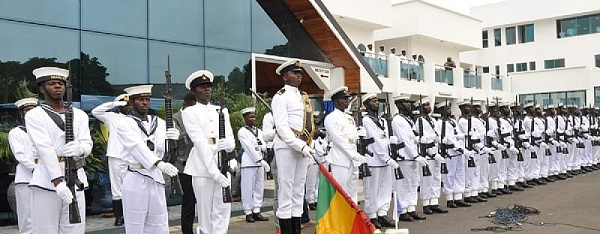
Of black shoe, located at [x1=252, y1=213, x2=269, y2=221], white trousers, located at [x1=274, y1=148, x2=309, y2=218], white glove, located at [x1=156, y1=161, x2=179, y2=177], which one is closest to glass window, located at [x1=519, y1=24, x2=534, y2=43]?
black shoe, located at [x1=252, y1=213, x2=269, y2=221]

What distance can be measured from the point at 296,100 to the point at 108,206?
6134 mm

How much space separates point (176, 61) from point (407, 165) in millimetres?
7345

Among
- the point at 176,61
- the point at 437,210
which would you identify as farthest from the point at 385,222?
the point at 176,61

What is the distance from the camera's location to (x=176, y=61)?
620 inches

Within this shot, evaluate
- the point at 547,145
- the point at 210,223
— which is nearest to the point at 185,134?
the point at 210,223

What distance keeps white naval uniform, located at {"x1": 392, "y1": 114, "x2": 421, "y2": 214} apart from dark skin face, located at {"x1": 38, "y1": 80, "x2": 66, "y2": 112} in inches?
237

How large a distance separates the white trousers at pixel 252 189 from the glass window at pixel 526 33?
35.3m

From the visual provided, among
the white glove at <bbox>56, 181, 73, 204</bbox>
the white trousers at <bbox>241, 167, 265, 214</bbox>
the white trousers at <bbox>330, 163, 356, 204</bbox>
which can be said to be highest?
the white glove at <bbox>56, 181, 73, 204</bbox>

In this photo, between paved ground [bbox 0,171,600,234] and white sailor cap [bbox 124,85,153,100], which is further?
paved ground [bbox 0,171,600,234]

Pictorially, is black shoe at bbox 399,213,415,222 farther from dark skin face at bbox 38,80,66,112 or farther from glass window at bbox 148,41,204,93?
glass window at bbox 148,41,204,93

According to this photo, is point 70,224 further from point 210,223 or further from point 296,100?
point 296,100

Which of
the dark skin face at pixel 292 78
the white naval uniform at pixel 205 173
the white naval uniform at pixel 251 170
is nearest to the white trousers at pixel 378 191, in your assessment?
the white naval uniform at pixel 251 170

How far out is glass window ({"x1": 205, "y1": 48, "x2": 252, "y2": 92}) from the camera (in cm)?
1666

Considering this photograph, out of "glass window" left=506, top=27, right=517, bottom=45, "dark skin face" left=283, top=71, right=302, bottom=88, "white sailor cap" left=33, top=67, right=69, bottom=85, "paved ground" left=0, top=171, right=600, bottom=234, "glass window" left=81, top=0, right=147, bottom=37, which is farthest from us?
"glass window" left=506, top=27, right=517, bottom=45
